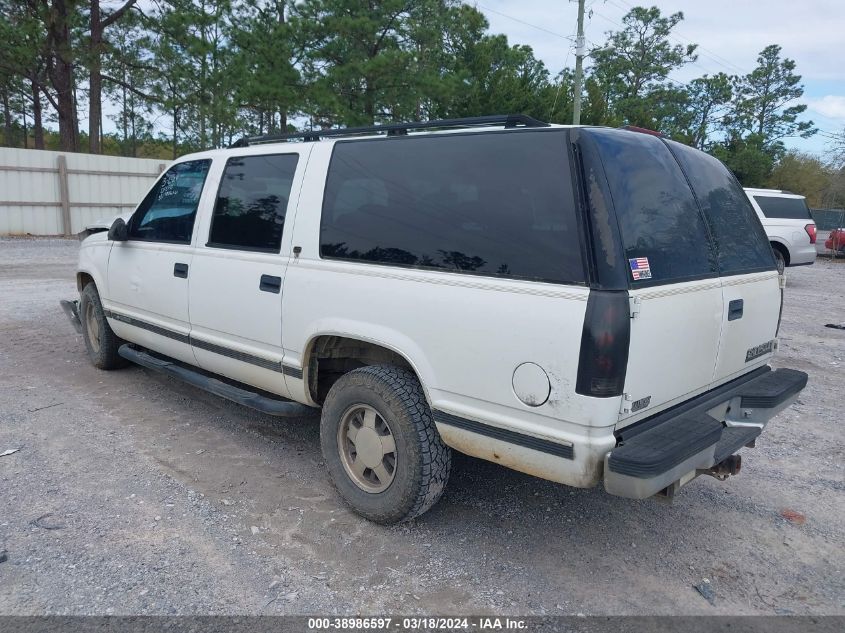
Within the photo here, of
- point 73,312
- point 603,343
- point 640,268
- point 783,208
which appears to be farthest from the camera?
point 783,208

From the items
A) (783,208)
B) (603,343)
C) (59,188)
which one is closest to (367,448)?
(603,343)

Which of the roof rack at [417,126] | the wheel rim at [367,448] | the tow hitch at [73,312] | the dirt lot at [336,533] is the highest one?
the roof rack at [417,126]

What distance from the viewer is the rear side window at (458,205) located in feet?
8.93

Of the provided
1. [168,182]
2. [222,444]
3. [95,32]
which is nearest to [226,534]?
[222,444]

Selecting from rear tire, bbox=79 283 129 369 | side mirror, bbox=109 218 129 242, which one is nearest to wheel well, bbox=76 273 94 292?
rear tire, bbox=79 283 129 369

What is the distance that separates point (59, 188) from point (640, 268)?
19.0 metres

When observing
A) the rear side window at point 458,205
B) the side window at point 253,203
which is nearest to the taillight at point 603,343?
the rear side window at point 458,205

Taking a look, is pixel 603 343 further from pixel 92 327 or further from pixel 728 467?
pixel 92 327

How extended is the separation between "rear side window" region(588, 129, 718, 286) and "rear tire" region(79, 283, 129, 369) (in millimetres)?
4588

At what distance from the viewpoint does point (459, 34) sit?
939 inches

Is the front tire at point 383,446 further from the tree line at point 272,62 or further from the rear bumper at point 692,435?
the tree line at point 272,62

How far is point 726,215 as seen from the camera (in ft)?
11.7

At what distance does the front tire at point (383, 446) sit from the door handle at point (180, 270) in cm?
158

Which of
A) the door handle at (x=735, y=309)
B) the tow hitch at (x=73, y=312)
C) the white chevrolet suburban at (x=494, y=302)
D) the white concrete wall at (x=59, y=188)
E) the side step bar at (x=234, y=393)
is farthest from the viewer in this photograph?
the white concrete wall at (x=59, y=188)
